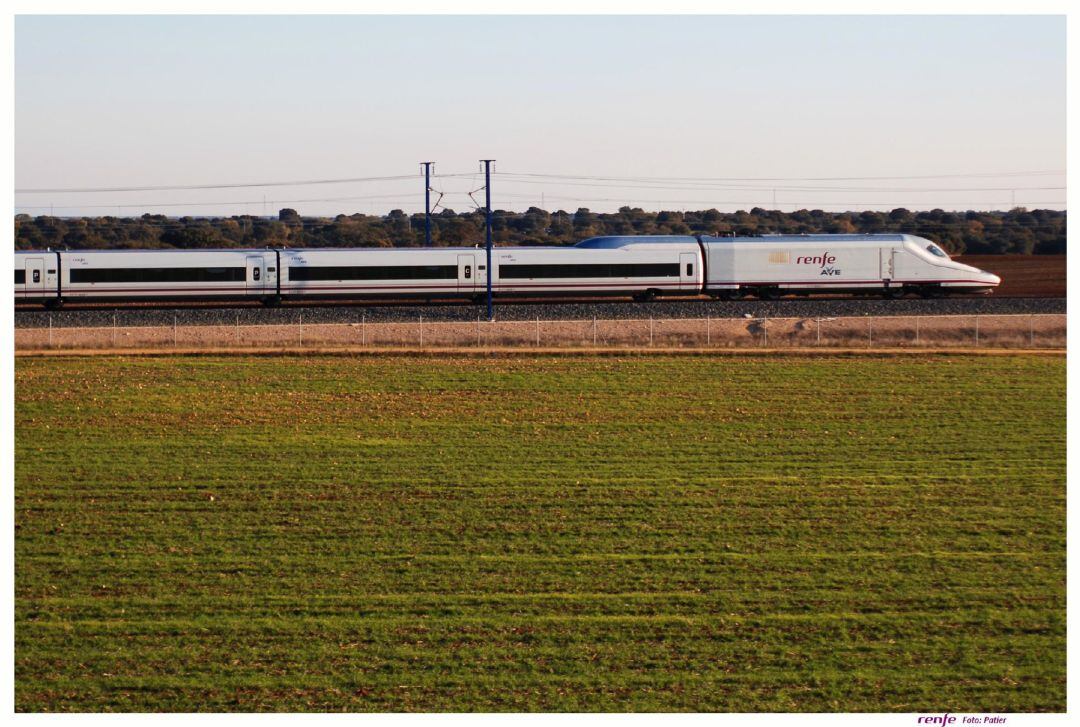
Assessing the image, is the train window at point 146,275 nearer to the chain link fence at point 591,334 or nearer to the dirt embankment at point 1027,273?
the chain link fence at point 591,334

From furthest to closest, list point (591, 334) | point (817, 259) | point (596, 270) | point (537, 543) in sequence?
point (817, 259)
point (596, 270)
point (591, 334)
point (537, 543)

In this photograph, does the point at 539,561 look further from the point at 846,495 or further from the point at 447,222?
the point at 447,222

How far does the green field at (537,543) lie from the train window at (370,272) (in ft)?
38.7

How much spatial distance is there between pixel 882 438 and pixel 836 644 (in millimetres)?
12477

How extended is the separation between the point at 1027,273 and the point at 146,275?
42262mm

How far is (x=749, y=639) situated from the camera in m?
16.0

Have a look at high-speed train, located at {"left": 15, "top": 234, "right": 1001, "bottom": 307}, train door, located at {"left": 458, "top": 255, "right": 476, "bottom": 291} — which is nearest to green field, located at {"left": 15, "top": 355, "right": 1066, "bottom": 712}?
high-speed train, located at {"left": 15, "top": 234, "right": 1001, "bottom": 307}

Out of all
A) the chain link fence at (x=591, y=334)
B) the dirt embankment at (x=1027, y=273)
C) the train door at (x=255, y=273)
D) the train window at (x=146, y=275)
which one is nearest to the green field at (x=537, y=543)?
the chain link fence at (x=591, y=334)

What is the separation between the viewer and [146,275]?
4394cm

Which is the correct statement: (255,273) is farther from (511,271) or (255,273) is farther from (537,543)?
(537,543)

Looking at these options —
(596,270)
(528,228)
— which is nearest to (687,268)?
(596,270)

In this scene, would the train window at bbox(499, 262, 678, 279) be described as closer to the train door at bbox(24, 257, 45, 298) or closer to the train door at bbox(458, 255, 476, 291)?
the train door at bbox(458, 255, 476, 291)

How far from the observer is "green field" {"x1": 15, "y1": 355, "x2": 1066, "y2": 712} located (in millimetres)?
14945

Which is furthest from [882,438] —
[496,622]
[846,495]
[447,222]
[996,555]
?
[447,222]
